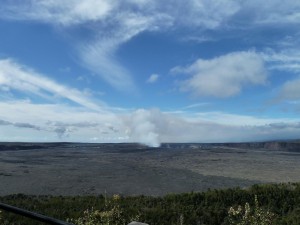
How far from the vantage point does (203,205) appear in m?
23.0

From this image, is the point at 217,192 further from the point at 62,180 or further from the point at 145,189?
the point at 62,180

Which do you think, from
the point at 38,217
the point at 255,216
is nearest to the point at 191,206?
the point at 255,216

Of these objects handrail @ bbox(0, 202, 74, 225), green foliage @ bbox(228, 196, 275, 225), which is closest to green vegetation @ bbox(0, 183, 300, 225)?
green foliage @ bbox(228, 196, 275, 225)

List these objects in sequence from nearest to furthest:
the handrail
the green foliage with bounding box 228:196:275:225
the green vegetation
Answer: the handrail < the green foliage with bounding box 228:196:275:225 < the green vegetation

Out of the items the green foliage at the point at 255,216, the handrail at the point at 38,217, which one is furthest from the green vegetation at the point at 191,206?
the handrail at the point at 38,217

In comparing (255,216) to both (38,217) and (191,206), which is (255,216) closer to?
(38,217)

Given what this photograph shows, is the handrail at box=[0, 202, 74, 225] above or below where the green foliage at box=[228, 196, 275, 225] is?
above

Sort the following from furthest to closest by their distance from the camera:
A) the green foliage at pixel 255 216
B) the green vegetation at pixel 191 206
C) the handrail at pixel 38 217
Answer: the green vegetation at pixel 191 206 → the green foliage at pixel 255 216 → the handrail at pixel 38 217

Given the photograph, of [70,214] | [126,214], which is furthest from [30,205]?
[126,214]

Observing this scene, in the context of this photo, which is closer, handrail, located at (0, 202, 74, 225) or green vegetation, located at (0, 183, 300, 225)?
handrail, located at (0, 202, 74, 225)

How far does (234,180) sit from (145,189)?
9.81 meters

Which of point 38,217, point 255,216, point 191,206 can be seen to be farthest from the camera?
point 191,206

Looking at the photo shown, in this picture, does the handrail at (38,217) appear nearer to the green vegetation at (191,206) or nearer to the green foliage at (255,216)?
the green foliage at (255,216)

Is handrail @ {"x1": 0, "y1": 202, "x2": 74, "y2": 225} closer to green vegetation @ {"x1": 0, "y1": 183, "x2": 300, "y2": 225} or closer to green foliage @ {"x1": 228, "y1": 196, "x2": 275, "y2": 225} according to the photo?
green foliage @ {"x1": 228, "y1": 196, "x2": 275, "y2": 225}
